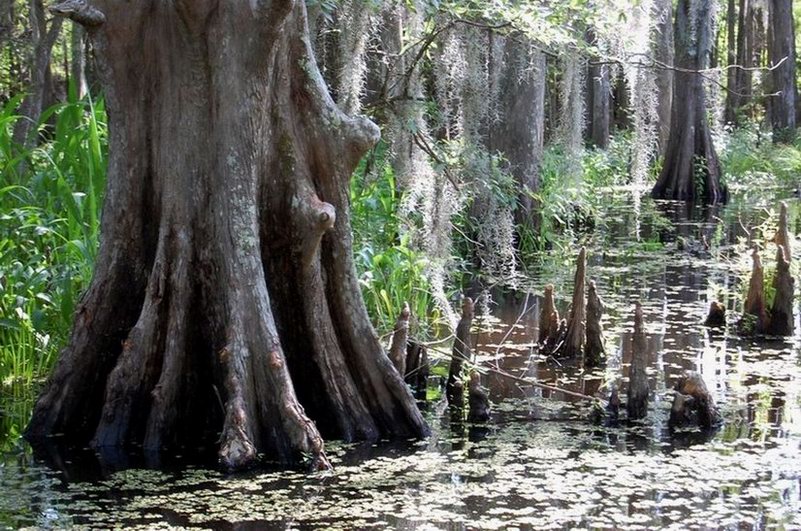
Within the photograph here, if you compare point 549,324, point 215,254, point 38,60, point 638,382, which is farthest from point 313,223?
point 38,60

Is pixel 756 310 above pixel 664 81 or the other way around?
the other way around

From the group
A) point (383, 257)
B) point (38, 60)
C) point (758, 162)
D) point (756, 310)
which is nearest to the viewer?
point (383, 257)

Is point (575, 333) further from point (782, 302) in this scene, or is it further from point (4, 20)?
point (4, 20)

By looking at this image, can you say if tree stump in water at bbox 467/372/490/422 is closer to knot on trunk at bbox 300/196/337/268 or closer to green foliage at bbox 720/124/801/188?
knot on trunk at bbox 300/196/337/268

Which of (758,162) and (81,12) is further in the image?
(758,162)

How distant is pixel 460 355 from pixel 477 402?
0.67 m

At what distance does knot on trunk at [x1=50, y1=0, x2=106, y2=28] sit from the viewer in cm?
594

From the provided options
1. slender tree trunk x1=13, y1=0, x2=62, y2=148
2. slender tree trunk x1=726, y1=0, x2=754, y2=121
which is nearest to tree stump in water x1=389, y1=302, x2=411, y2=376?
slender tree trunk x1=13, y1=0, x2=62, y2=148

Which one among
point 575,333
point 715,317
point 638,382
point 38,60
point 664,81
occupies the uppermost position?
point 664,81

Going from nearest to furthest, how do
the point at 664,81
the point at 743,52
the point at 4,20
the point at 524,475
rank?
the point at 524,475 < the point at 4,20 < the point at 664,81 < the point at 743,52

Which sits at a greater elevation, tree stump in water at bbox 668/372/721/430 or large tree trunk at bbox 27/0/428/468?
large tree trunk at bbox 27/0/428/468

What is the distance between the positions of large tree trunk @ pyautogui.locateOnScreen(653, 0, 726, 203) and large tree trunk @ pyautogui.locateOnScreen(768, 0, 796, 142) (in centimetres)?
707

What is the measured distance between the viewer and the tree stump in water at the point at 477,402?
6641 mm

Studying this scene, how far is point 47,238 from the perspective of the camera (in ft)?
24.8
